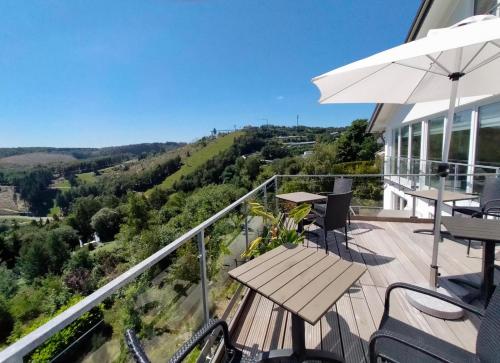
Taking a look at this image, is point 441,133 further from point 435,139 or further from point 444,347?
point 444,347

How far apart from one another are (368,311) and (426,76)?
2700 mm

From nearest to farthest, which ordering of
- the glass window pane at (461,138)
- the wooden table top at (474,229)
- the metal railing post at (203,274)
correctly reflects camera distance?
the metal railing post at (203,274), the wooden table top at (474,229), the glass window pane at (461,138)

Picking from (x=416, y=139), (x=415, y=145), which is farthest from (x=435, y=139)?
(x=415, y=145)

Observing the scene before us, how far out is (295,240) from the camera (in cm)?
311

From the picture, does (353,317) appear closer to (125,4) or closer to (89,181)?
(125,4)

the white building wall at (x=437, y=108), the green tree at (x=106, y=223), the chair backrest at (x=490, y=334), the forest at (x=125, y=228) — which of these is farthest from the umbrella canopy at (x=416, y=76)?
the green tree at (x=106, y=223)

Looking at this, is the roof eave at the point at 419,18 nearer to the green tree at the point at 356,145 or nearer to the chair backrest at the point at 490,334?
the chair backrest at the point at 490,334

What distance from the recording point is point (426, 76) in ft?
9.80

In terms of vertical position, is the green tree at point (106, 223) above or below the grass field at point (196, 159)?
below

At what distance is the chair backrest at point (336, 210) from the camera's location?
3.22m

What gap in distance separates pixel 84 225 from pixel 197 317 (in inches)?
2290

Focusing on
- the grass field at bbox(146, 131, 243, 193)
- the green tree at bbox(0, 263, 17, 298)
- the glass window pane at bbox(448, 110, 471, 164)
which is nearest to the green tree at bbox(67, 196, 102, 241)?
the grass field at bbox(146, 131, 243, 193)

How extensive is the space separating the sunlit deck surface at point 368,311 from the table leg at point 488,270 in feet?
0.87

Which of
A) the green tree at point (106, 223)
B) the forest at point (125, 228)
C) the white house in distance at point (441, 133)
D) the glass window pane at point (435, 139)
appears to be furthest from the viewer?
the green tree at point (106, 223)
